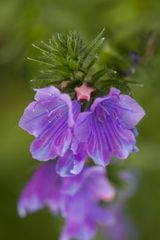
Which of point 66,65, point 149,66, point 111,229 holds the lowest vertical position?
point 111,229

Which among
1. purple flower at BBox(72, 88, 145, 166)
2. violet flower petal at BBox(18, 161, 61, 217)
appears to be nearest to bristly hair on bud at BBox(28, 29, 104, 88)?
purple flower at BBox(72, 88, 145, 166)

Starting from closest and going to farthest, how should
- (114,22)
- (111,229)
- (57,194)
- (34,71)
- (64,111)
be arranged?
(64,111)
(57,194)
(34,71)
(114,22)
(111,229)

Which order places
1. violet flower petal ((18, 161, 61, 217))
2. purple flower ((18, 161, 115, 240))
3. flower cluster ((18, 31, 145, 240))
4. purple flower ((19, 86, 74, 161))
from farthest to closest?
violet flower petal ((18, 161, 61, 217))
purple flower ((18, 161, 115, 240))
purple flower ((19, 86, 74, 161))
flower cluster ((18, 31, 145, 240))

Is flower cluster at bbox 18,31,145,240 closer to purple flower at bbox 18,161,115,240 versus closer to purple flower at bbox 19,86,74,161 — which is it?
purple flower at bbox 19,86,74,161

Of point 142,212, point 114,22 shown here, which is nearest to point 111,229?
point 142,212

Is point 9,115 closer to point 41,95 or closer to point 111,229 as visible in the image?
point 111,229
